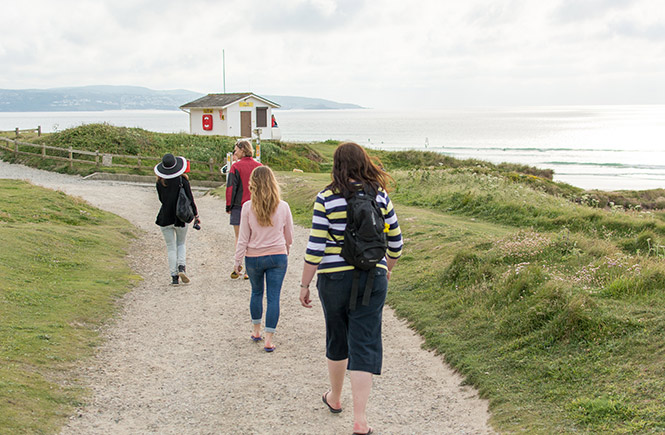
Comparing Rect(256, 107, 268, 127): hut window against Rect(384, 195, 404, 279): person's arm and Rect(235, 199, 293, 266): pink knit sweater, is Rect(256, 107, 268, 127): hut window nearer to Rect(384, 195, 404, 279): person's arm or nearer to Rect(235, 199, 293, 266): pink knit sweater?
Rect(235, 199, 293, 266): pink knit sweater

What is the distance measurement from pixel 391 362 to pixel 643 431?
258 cm

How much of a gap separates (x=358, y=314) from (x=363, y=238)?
56cm

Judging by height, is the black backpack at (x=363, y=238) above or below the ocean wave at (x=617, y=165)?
above

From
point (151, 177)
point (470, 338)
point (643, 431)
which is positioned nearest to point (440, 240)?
point (470, 338)

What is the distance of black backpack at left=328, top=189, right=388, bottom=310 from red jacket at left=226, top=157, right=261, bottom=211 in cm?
469

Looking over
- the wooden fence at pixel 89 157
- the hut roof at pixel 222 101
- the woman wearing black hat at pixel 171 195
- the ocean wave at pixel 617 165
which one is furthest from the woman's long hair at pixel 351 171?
the ocean wave at pixel 617 165

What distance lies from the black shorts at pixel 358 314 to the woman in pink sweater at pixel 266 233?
1.83 m

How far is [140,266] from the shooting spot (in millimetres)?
10445

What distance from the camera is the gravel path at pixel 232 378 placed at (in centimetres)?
458

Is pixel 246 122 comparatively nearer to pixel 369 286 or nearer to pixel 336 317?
pixel 336 317

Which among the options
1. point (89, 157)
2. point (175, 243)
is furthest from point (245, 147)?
point (89, 157)

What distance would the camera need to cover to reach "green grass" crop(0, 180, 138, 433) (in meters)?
4.69

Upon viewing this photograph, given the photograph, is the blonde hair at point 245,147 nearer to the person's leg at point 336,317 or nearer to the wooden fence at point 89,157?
the person's leg at point 336,317

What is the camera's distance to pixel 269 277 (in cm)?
609
